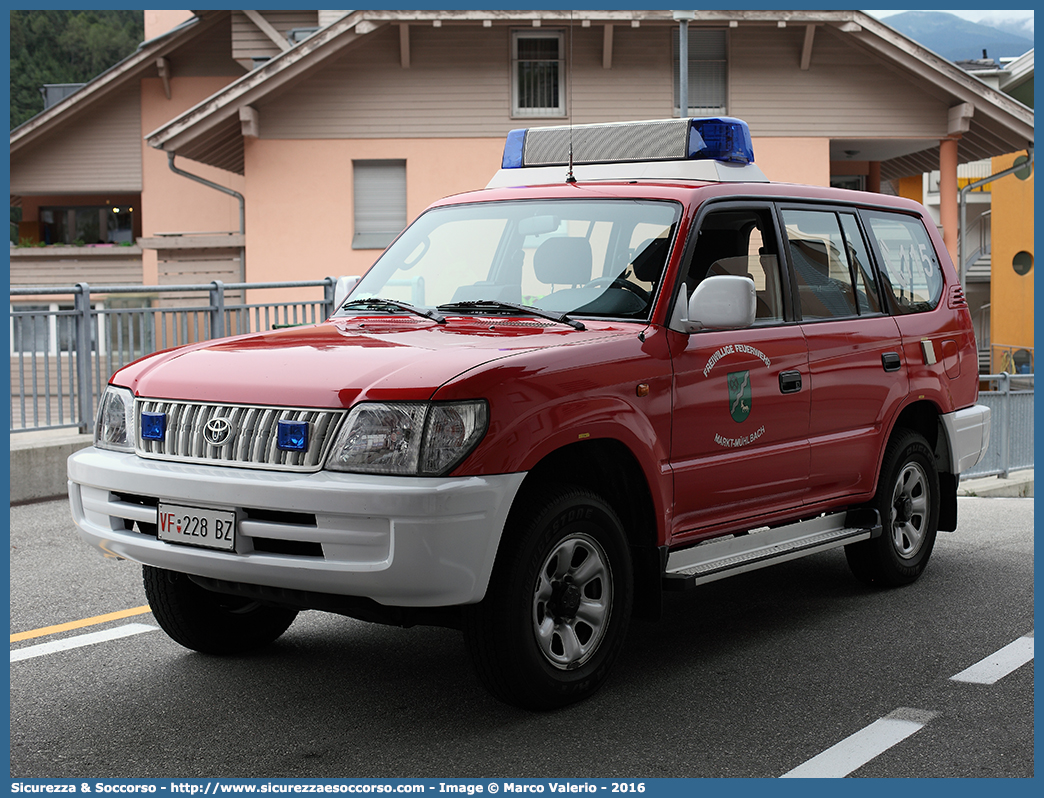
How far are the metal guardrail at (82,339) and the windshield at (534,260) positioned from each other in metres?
4.57

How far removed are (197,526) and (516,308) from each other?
164 centimetres

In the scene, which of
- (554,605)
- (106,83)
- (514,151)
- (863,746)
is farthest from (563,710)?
(106,83)

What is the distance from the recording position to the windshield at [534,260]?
546cm

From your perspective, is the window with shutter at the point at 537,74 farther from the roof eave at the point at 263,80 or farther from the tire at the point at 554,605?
the tire at the point at 554,605

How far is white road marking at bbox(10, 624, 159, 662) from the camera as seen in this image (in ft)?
18.6

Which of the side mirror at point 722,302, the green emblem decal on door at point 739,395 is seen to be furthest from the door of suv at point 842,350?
the side mirror at point 722,302

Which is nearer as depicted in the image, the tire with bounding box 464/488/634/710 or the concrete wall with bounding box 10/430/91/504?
the tire with bounding box 464/488/634/710

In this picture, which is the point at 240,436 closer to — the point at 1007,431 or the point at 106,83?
the point at 1007,431

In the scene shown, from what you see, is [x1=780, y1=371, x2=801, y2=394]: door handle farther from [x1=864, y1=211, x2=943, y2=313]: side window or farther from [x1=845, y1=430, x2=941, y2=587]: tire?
[x1=864, y1=211, x2=943, y2=313]: side window

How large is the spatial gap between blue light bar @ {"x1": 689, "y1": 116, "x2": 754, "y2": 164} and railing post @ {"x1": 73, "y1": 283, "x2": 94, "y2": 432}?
6318mm

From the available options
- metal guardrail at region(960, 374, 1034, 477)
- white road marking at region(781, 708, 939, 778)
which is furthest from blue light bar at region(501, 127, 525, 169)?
metal guardrail at region(960, 374, 1034, 477)

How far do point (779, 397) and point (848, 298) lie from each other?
1056 mm

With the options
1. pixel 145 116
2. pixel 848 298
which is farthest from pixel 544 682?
pixel 145 116

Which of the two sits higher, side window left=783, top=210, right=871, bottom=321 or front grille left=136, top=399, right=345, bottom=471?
side window left=783, top=210, right=871, bottom=321
